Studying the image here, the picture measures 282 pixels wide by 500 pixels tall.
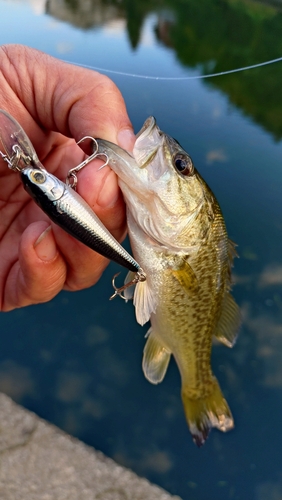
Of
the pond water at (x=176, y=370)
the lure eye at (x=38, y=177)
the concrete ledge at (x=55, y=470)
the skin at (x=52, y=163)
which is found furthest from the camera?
the pond water at (x=176, y=370)

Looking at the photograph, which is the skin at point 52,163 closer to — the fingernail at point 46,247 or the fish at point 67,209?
the fingernail at point 46,247

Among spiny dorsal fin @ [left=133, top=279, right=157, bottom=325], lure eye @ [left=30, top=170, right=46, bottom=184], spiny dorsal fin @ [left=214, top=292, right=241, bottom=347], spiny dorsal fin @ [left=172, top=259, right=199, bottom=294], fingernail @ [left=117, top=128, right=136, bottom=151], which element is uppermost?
fingernail @ [left=117, top=128, right=136, bottom=151]

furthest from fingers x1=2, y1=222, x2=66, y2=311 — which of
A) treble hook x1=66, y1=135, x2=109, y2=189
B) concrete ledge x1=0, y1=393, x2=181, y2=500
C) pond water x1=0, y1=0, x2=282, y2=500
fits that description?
pond water x1=0, y1=0, x2=282, y2=500

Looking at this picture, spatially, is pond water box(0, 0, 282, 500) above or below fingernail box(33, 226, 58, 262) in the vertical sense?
below

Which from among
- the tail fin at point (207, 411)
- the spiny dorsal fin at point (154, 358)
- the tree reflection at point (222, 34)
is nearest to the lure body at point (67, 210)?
the spiny dorsal fin at point (154, 358)

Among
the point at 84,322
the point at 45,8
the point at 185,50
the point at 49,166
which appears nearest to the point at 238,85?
the point at 185,50

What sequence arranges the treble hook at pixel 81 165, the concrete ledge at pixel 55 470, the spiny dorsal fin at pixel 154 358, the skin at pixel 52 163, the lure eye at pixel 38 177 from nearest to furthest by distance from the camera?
the lure eye at pixel 38 177, the treble hook at pixel 81 165, the skin at pixel 52 163, the spiny dorsal fin at pixel 154 358, the concrete ledge at pixel 55 470

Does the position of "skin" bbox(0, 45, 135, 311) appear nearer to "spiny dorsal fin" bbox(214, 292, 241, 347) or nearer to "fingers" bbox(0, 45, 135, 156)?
"fingers" bbox(0, 45, 135, 156)

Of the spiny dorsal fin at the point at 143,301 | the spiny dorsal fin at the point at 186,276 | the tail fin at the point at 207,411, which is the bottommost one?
the tail fin at the point at 207,411
